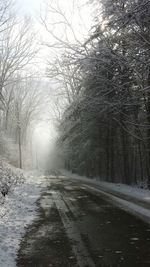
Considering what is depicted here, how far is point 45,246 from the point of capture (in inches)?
358

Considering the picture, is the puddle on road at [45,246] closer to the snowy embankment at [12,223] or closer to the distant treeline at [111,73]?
the snowy embankment at [12,223]

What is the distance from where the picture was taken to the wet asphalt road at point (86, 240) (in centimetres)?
769

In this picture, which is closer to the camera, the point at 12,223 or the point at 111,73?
the point at 12,223

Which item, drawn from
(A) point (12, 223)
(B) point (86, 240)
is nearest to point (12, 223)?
(A) point (12, 223)

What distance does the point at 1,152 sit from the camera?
42844mm

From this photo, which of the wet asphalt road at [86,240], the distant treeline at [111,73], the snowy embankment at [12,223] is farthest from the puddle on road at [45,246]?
the distant treeline at [111,73]

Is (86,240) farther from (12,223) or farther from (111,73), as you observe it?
(111,73)

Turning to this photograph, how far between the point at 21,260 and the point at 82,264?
1290 mm

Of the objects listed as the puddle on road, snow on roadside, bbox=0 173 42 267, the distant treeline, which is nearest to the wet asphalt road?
the puddle on road

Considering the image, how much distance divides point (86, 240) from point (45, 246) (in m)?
0.96

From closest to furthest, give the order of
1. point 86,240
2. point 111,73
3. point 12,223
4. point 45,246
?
1. point 45,246
2. point 86,240
3. point 12,223
4. point 111,73

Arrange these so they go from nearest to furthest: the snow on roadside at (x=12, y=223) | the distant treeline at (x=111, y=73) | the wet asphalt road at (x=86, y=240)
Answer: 1. the wet asphalt road at (x=86, y=240)
2. the snow on roadside at (x=12, y=223)
3. the distant treeline at (x=111, y=73)

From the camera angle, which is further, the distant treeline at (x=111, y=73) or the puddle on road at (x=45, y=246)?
the distant treeline at (x=111, y=73)

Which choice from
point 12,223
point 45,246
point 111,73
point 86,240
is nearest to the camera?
point 45,246
